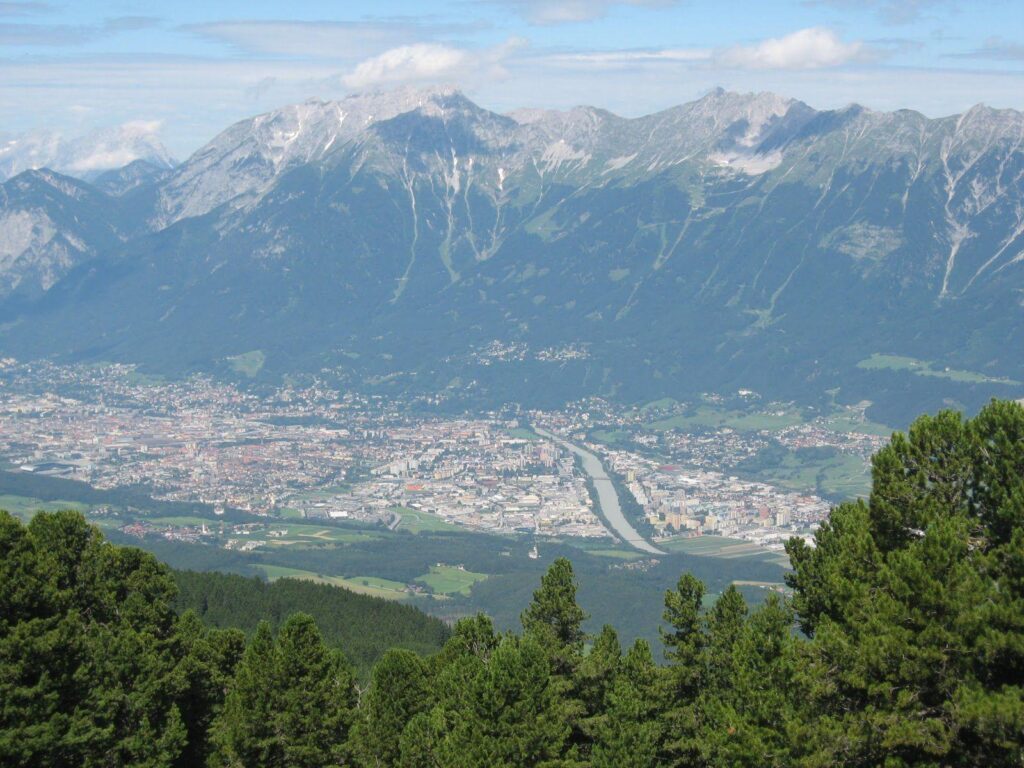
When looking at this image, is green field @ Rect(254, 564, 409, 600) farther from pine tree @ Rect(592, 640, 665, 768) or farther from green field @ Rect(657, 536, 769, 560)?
pine tree @ Rect(592, 640, 665, 768)

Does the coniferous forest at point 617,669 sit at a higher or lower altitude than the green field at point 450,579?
higher

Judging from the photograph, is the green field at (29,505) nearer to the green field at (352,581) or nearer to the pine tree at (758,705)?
the green field at (352,581)

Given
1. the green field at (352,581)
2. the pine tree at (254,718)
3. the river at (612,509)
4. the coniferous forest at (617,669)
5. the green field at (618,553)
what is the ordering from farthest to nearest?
the river at (612,509), the green field at (618,553), the green field at (352,581), the pine tree at (254,718), the coniferous forest at (617,669)

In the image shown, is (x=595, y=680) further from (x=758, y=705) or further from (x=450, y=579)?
(x=450, y=579)

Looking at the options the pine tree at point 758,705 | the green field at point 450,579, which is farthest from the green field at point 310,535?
the pine tree at point 758,705

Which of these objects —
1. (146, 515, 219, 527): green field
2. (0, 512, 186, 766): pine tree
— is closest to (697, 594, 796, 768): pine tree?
(0, 512, 186, 766): pine tree

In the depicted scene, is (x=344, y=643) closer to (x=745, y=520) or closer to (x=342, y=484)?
(x=745, y=520)
